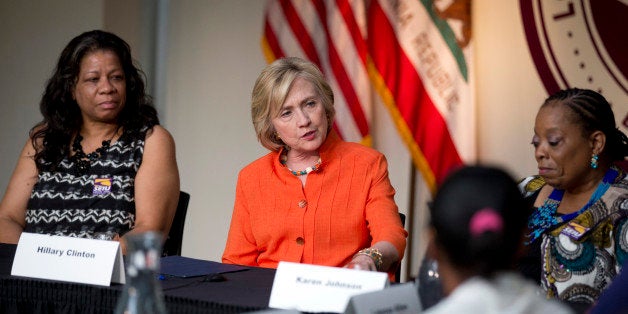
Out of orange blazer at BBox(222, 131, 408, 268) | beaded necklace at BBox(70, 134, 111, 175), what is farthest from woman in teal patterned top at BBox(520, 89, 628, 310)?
beaded necklace at BBox(70, 134, 111, 175)

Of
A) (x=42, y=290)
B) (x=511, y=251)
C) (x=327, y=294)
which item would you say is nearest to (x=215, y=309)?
(x=327, y=294)

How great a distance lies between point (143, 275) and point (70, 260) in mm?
1122

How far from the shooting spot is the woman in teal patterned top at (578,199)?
2.94 metres

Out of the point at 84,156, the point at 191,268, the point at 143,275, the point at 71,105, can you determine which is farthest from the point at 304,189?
the point at 143,275

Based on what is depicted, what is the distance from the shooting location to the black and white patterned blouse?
369 centimetres

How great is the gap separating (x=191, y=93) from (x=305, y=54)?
3.55 feet

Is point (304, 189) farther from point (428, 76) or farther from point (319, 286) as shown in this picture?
point (428, 76)

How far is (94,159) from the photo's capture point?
3.80 metres

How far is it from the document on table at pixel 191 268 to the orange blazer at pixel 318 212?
279 millimetres

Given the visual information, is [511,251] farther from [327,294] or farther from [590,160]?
[590,160]

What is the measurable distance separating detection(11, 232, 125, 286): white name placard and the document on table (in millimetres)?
222

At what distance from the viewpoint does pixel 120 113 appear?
3.93 metres

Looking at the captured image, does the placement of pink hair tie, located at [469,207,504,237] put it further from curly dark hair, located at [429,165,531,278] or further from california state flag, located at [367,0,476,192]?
california state flag, located at [367,0,476,192]

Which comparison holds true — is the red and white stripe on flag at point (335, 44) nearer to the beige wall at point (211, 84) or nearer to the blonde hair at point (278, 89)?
the beige wall at point (211, 84)
